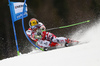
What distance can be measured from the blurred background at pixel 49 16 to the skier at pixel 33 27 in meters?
0.06

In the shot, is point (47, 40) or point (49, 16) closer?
point (47, 40)

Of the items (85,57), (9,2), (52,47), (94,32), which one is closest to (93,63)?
(85,57)

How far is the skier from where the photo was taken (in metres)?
2.07

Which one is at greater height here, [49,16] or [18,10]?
[18,10]

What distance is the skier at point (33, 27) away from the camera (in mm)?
2070

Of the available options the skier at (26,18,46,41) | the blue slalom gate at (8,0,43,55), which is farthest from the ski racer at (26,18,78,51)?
the blue slalom gate at (8,0,43,55)

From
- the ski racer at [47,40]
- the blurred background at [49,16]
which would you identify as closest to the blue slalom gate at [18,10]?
the blurred background at [49,16]

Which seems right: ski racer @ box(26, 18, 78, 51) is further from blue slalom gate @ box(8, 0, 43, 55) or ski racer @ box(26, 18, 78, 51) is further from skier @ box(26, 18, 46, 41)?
blue slalom gate @ box(8, 0, 43, 55)

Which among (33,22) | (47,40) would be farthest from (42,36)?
(33,22)

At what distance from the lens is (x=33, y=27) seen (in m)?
2.07

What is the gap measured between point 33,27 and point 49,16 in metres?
0.34

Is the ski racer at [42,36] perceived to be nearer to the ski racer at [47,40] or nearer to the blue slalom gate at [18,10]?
the ski racer at [47,40]

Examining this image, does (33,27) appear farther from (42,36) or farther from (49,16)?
(49,16)

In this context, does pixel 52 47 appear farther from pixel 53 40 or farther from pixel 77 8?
pixel 77 8
